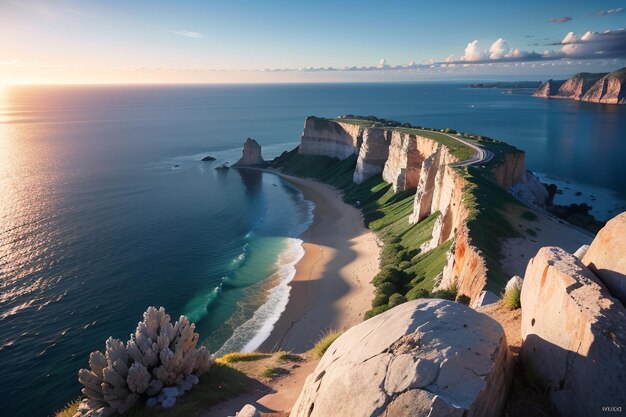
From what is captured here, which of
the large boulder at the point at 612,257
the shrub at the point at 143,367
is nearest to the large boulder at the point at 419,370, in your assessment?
the large boulder at the point at 612,257

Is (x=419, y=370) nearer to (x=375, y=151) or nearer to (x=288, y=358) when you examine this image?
(x=288, y=358)

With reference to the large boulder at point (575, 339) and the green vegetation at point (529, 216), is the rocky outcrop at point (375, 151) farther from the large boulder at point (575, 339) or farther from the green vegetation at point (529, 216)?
the large boulder at point (575, 339)

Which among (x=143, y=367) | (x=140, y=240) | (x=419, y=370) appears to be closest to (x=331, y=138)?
(x=140, y=240)

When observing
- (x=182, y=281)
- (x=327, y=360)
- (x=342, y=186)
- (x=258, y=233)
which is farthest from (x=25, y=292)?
(x=342, y=186)

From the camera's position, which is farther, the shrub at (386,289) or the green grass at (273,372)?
the shrub at (386,289)

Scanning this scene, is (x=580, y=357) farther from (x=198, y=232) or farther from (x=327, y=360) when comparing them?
(x=198, y=232)

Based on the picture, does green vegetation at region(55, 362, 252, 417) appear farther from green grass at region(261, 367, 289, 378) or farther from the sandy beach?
the sandy beach

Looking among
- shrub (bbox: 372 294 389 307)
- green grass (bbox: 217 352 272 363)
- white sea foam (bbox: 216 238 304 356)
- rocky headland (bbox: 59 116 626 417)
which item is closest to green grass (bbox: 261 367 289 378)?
rocky headland (bbox: 59 116 626 417)
